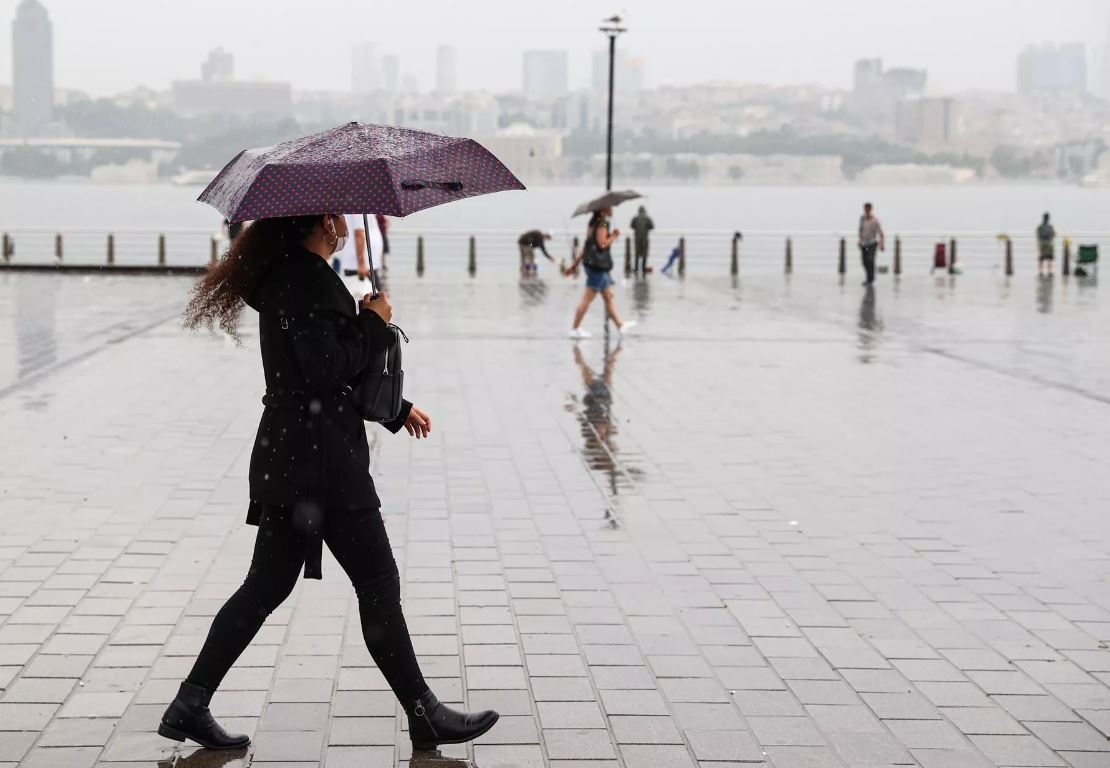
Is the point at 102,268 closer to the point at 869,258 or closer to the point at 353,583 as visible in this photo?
the point at 869,258

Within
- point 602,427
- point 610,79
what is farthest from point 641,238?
point 602,427

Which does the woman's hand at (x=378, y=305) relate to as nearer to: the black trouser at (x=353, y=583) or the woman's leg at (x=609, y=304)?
the black trouser at (x=353, y=583)

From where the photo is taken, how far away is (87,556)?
680 centimetres

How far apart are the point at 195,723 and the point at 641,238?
2695 centimetres

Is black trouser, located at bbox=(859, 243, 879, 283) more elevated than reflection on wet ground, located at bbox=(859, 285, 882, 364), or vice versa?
black trouser, located at bbox=(859, 243, 879, 283)

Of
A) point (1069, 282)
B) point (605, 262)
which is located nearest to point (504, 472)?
point (605, 262)

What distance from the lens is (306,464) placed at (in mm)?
4297

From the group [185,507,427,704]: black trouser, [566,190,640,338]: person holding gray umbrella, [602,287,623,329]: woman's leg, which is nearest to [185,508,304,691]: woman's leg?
[185,507,427,704]: black trouser

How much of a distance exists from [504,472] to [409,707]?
15.0 feet

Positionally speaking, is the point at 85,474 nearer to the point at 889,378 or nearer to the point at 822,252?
the point at 889,378

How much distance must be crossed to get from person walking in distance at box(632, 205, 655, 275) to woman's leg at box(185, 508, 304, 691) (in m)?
26.3

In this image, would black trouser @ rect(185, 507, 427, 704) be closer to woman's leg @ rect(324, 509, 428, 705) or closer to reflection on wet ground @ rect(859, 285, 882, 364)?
woman's leg @ rect(324, 509, 428, 705)

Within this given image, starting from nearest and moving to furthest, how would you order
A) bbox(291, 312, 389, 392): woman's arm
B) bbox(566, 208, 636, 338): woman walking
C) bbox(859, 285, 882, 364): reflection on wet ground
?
bbox(291, 312, 389, 392): woman's arm → bbox(859, 285, 882, 364): reflection on wet ground → bbox(566, 208, 636, 338): woman walking

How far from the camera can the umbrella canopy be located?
4.12m
